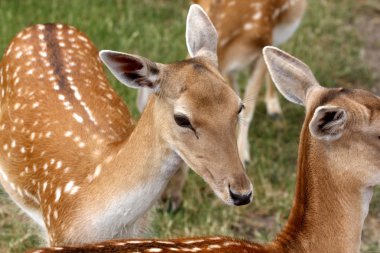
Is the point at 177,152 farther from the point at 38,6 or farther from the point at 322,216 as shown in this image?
the point at 38,6

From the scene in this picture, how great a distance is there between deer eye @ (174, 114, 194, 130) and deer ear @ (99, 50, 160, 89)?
8.1 inches

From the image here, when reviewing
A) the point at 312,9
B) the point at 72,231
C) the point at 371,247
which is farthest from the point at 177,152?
the point at 312,9

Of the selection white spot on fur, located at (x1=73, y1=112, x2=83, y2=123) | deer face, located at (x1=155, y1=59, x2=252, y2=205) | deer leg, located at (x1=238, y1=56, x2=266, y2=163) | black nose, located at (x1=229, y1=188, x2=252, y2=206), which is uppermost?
deer face, located at (x1=155, y1=59, x2=252, y2=205)

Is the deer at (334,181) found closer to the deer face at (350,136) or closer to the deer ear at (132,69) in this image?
the deer face at (350,136)

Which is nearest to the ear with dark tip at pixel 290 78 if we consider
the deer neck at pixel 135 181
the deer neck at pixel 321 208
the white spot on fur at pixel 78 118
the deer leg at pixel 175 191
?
the deer neck at pixel 321 208

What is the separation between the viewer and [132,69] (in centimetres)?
439

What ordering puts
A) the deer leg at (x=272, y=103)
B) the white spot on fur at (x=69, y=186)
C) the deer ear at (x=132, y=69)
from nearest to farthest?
1. the deer ear at (x=132, y=69)
2. the white spot on fur at (x=69, y=186)
3. the deer leg at (x=272, y=103)

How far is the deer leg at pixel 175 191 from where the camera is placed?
6043mm

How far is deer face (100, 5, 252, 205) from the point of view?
13.8 ft

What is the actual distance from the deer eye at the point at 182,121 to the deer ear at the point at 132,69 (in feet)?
0.67

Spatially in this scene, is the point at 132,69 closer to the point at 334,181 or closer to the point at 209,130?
the point at 209,130

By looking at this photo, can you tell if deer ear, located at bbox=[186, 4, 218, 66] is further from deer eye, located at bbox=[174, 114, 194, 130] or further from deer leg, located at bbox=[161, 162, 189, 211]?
deer leg, located at bbox=[161, 162, 189, 211]

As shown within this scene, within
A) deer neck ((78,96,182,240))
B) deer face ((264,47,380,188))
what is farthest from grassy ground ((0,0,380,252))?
deer face ((264,47,380,188))

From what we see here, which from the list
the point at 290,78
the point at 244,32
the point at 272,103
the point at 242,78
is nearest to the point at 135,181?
the point at 290,78
